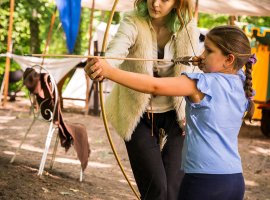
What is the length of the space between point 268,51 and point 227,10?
6.76 feet

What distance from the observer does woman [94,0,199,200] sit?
10.1ft

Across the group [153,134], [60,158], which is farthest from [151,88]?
[60,158]

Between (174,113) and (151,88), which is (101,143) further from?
(151,88)

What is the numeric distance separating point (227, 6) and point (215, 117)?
7.41 metres

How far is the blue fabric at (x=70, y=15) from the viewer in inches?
308

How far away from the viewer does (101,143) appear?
28.8 ft

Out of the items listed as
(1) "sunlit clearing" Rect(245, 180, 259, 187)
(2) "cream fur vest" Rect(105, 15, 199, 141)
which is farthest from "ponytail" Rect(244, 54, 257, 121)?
(1) "sunlit clearing" Rect(245, 180, 259, 187)

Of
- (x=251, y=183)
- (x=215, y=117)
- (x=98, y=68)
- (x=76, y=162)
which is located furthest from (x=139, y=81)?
(x=76, y=162)

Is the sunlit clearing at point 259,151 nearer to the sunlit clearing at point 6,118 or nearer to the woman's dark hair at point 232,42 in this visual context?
the sunlit clearing at point 6,118

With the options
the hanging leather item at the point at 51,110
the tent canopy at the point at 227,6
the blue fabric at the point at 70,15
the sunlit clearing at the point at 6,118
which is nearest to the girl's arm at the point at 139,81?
the hanging leather item at the point at 51,110

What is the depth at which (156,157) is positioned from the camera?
3082mm

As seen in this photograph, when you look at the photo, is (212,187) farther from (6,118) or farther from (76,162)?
(6,118)

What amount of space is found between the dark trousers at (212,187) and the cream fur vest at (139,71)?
728 millimetres

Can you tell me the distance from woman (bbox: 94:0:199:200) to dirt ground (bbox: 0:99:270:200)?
5.76 feet
